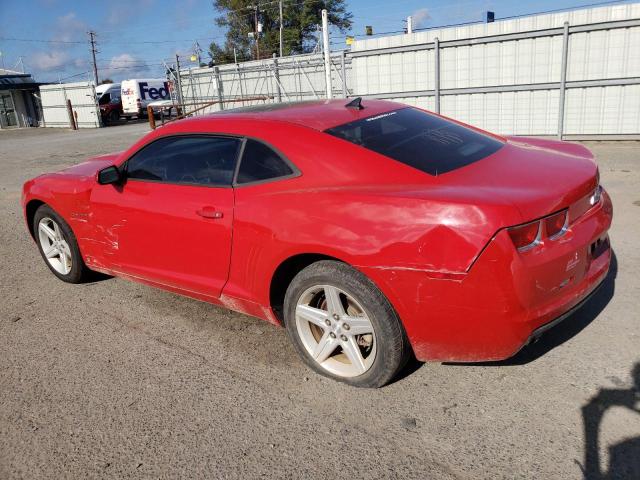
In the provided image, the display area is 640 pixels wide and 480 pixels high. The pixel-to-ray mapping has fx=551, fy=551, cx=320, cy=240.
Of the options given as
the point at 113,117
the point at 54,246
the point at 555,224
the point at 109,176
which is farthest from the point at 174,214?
the point at 113,117

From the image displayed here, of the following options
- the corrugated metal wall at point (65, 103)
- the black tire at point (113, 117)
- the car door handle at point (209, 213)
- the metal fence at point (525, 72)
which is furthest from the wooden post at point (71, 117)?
the car door handle at point (209, 213)

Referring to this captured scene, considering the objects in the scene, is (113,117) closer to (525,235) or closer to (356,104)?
(356,104)

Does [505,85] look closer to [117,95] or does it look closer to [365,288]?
[365,288]

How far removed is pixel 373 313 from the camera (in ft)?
9.12

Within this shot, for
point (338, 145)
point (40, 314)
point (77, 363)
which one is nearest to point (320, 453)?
point (338, 145)

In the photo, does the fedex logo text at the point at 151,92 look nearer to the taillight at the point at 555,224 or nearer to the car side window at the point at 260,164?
the car side window at the point at 260,164

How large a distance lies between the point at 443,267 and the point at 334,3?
5953cm

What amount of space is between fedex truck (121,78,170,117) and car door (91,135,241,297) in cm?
3556

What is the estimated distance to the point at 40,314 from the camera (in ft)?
14.5

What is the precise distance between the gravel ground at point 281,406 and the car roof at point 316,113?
1.45m

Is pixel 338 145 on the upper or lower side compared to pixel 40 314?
upper

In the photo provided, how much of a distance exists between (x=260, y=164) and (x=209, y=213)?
1.48 ft

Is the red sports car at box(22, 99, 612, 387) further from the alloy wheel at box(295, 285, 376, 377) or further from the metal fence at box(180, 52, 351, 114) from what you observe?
the metal fence at box(180, 52, 351, 114)

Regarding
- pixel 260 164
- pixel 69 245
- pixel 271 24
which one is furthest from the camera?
pixel 271 24
